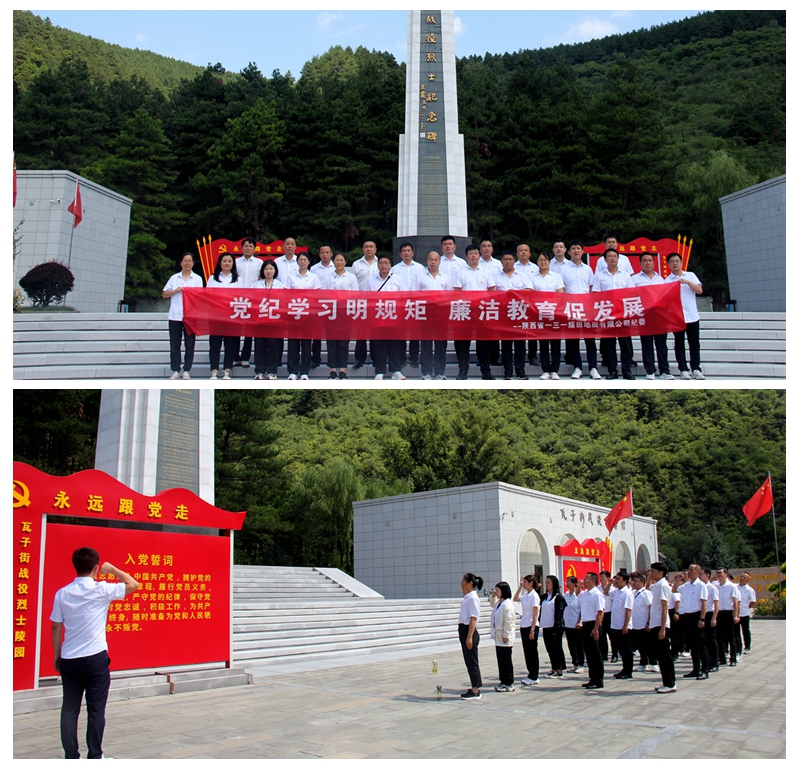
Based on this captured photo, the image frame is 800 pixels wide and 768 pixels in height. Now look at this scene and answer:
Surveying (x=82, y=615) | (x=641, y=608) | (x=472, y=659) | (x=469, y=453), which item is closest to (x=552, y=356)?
(x=641, y=608)

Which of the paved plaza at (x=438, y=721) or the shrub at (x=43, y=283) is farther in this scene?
the shrub at (x=43, y=283)

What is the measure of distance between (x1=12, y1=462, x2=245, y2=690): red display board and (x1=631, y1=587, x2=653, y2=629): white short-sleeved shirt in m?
3.81

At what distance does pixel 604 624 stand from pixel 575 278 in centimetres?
428

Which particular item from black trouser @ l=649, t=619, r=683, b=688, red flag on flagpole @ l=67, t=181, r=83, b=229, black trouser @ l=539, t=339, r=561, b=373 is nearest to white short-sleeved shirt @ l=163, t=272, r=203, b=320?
black trouser @ l=539, t=339, r=561, b=373

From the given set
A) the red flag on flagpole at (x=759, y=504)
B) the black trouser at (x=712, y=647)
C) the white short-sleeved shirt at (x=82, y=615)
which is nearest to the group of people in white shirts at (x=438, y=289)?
the black trouser at (x=712, y=647)

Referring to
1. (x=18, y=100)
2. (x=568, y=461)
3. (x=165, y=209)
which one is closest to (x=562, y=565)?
(x=165, y=209)

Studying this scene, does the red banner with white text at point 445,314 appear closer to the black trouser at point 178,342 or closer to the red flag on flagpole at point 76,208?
the black trouser at point 178,342

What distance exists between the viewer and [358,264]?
9.84 meters

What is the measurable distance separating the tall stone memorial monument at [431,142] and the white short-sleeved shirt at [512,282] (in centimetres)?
668

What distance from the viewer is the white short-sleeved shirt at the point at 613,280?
30.6ft

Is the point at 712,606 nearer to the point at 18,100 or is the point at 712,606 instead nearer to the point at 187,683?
the point at 187,683

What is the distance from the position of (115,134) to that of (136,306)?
857 cm

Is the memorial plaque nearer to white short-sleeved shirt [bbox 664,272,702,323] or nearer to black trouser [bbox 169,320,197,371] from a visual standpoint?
black trouser [bbox 169,320,197,371]

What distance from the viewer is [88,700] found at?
370 cm
